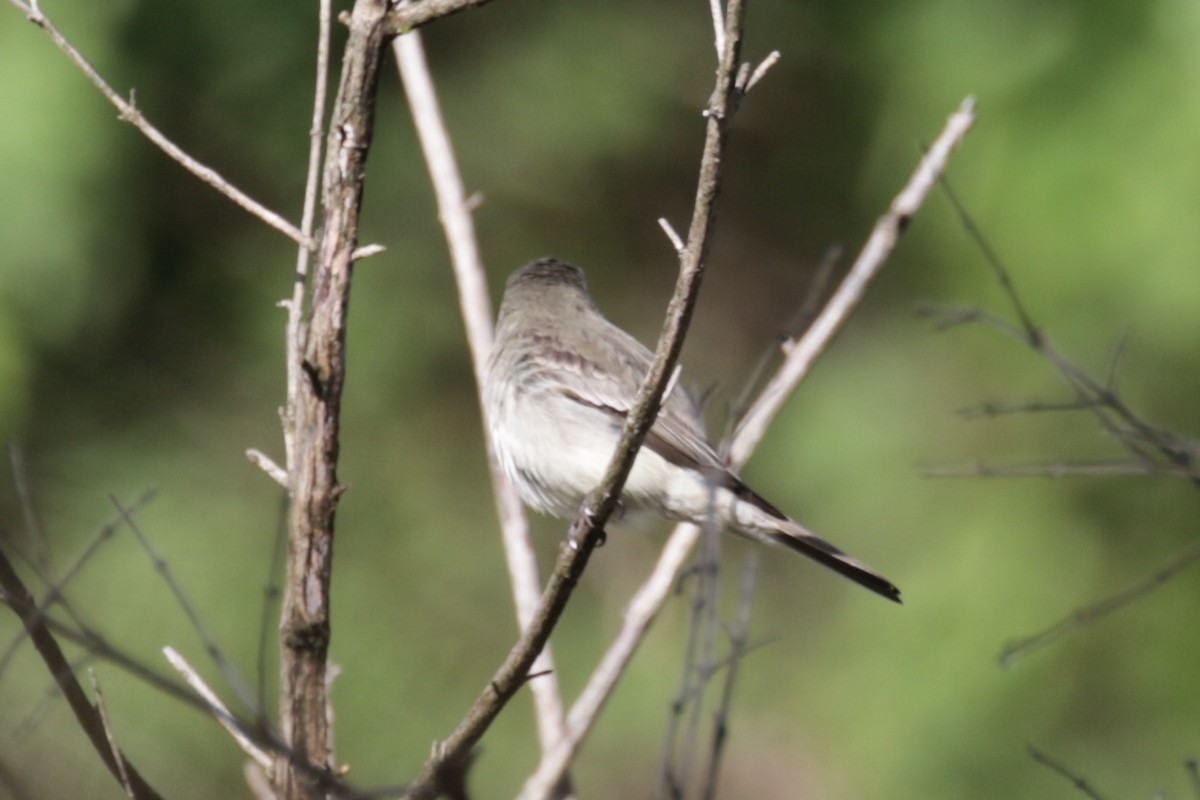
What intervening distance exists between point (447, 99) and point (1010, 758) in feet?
10.6

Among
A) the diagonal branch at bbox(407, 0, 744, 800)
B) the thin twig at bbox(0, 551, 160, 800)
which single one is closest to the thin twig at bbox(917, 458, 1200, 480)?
the diagonal branch at bbox(407, 0, 744, 800)

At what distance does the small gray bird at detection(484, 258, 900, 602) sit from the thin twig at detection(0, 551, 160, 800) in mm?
1661

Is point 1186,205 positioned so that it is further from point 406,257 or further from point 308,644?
point 308,644

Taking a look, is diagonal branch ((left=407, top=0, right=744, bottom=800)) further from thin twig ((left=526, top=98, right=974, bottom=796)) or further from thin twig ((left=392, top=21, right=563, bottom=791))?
thin twig ((left=392, top=21, right=563, bottom=791))

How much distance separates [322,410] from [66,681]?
24.3 inches

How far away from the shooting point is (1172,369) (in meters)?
5.09

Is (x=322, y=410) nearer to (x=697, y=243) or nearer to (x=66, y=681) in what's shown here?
(x=66, y=681)

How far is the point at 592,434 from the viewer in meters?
4.29

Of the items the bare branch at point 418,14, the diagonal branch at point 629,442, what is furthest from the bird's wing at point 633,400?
the bare branch at point 418,14

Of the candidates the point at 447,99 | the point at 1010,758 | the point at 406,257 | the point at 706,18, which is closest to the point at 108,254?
the point at 406,257

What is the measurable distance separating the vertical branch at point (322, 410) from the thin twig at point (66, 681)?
0.90ft

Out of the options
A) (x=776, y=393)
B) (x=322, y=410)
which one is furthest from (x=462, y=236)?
(x=322, y=410)

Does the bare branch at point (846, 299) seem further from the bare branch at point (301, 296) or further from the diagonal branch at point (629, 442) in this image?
the bare branch at point (301, 296)

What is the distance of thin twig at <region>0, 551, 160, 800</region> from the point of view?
7.86 ft
